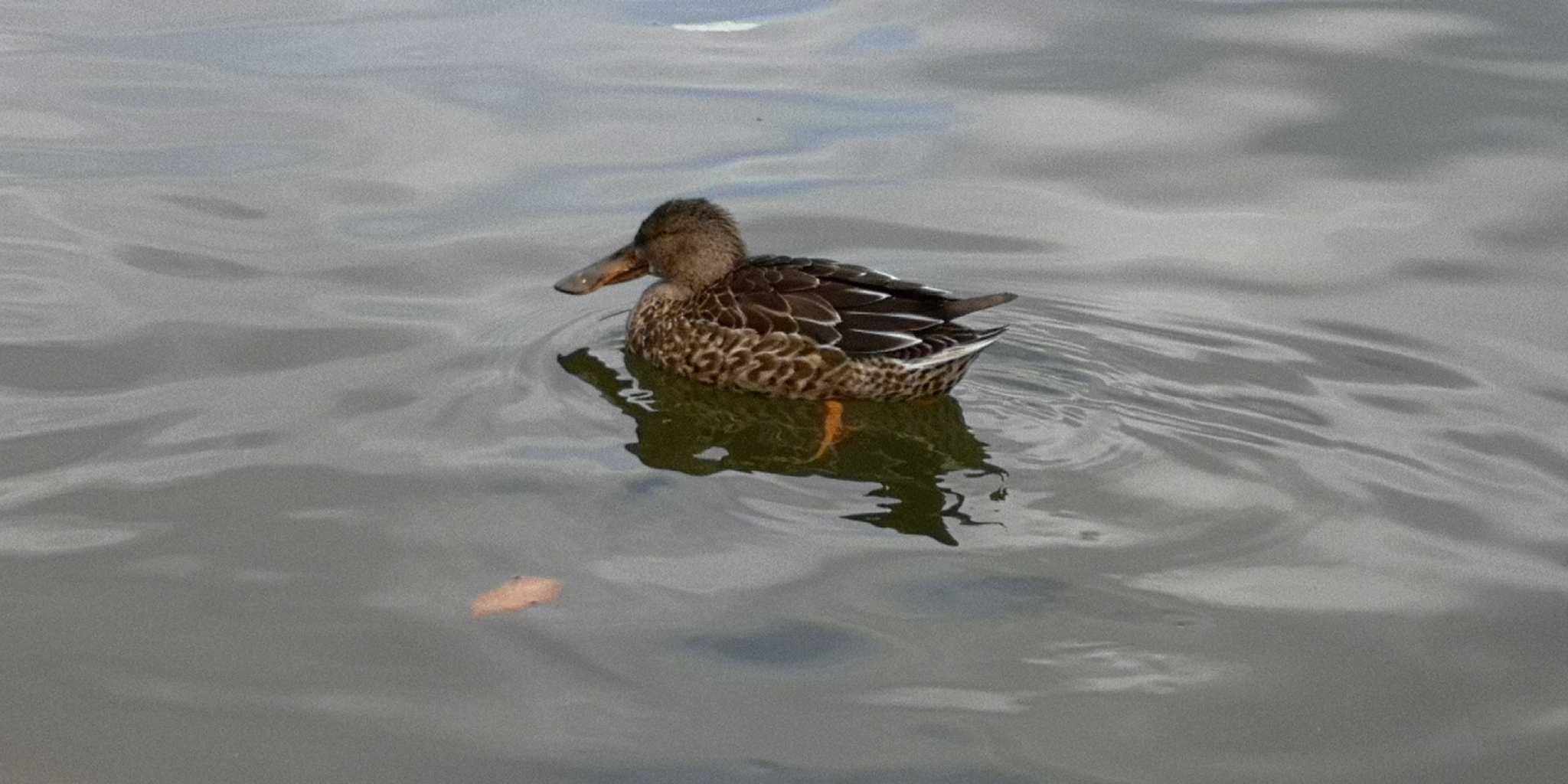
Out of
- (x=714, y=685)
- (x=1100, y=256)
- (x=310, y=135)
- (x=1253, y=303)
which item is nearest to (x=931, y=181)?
(x=1100, y=256)

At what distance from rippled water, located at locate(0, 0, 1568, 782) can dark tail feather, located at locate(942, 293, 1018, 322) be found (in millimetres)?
395

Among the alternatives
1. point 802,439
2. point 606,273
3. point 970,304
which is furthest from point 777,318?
point 606,273

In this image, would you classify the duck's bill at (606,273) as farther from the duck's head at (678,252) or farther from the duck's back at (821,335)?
the duck's back at (821,335)

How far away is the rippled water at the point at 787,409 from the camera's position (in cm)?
496

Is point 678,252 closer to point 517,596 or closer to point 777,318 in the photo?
point 777,318

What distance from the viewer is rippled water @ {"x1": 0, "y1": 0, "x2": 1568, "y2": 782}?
4961mm

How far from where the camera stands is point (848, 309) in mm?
7480

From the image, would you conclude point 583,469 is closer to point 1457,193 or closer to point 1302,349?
point 1302,349

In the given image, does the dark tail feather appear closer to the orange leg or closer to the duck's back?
the duck's back

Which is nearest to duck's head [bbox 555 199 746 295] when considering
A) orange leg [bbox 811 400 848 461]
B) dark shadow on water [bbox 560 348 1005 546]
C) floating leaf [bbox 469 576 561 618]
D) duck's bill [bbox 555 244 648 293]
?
duck's bill [bbox 555 244 648 293]

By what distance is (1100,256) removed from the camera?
8.80m

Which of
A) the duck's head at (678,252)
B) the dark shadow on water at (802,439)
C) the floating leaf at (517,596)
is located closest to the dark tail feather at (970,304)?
the dark shadow on water at (802,439)

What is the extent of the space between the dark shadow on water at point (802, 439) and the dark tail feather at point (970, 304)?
1.27 feet

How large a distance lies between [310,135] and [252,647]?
5.20 metres
